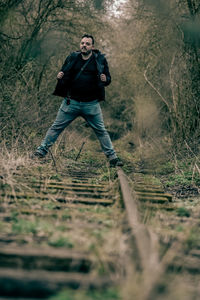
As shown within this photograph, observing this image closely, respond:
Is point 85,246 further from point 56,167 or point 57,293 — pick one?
point 56,167

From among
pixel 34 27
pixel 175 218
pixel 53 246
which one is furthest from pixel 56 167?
pixel 34 27

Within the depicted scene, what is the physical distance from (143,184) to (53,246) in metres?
3.37

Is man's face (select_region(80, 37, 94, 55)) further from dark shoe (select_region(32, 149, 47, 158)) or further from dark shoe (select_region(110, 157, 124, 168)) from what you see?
dark shoe (select_region(110, 157, 124, 168))

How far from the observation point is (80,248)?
2.38m

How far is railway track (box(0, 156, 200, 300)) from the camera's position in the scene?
1808 millimetres

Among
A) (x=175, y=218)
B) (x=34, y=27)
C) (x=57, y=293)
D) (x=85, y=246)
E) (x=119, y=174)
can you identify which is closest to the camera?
(x=57, y=293)

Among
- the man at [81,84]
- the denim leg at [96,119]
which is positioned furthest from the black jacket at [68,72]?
→ the denim leg at [96,119]

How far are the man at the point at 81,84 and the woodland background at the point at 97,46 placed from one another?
3.25ft

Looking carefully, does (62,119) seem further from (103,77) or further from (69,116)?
(103,77)

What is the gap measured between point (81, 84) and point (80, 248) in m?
4.19

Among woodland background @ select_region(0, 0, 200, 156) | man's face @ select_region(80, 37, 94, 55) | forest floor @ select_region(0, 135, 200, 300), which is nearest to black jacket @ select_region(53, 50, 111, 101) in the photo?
man's face @ select_region(80, 37, 94, 55)

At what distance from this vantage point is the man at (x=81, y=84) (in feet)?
20.0

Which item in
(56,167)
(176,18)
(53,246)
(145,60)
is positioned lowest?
(56,167)

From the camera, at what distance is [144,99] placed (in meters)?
14.5
